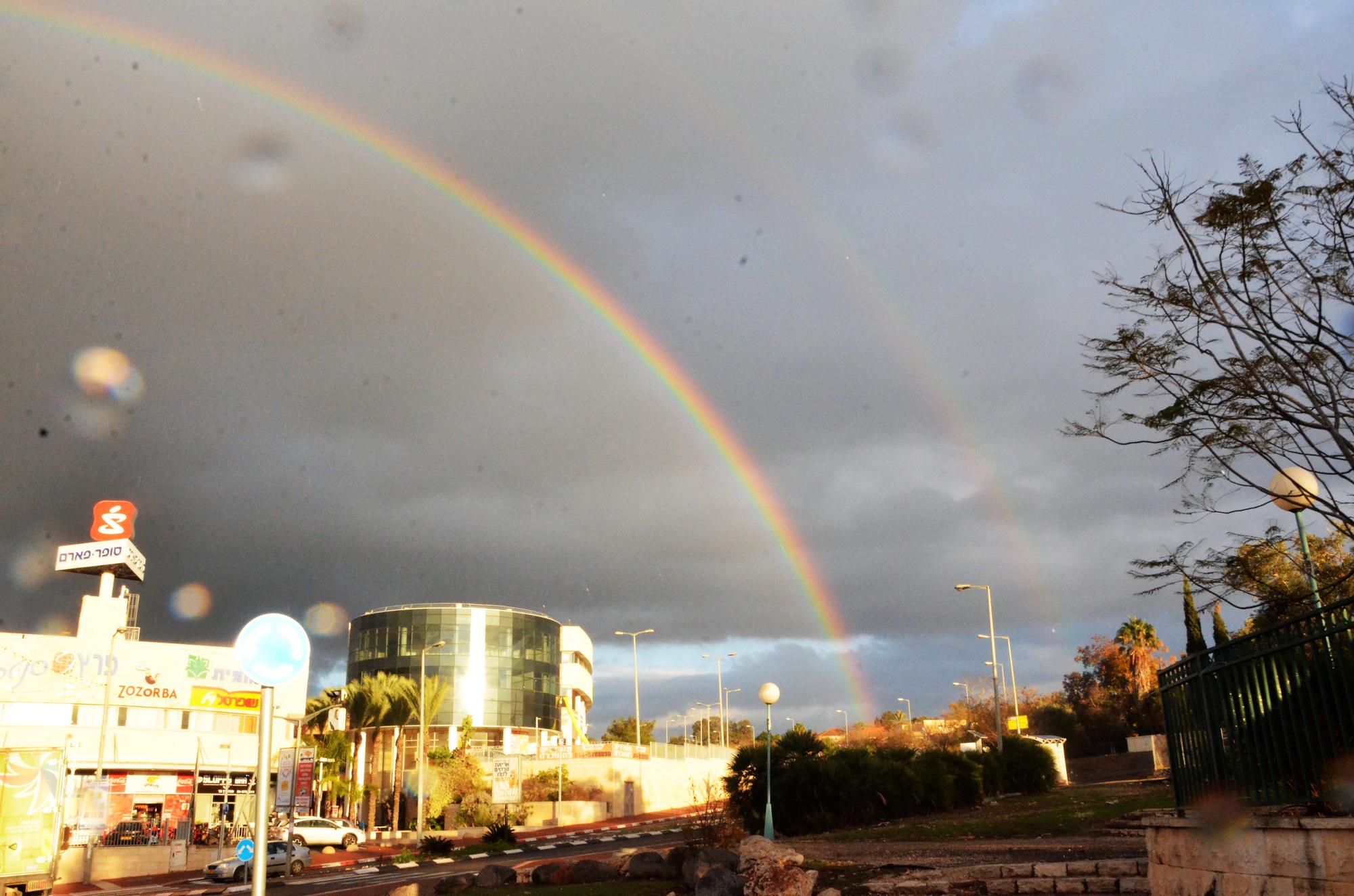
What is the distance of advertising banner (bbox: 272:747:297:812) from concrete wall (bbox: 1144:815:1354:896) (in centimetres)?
3060

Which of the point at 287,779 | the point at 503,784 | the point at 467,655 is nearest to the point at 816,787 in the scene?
the point at 287,779

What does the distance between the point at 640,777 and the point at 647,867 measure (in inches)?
2140

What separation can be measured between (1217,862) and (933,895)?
4.79 metres

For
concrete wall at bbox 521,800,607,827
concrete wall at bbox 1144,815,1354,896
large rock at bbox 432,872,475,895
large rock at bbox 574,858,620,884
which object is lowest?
concrete wall at bbox 521,800,607,827

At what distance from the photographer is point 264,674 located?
19.9 ft

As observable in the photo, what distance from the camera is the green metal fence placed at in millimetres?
6949

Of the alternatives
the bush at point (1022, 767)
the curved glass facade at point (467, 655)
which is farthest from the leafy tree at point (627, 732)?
the bush at point (1022, 767)

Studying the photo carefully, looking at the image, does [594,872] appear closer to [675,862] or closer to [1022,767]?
[675,862]

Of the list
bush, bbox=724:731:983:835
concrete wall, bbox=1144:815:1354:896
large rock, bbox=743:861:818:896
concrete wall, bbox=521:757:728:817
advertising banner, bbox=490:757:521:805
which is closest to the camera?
concrete wall, bbox=1144:815:1354:896

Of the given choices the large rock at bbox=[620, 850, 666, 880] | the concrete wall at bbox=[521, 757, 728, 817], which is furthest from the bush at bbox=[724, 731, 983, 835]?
the concrete wall at bbox=[521, 757, 728, 817]

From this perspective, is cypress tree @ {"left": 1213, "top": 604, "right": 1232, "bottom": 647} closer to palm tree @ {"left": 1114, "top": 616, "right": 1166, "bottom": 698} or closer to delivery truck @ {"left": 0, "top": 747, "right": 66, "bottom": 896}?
delivery truck @ {"left": 0, "top": 747, "right": 66, "bottom": 896}

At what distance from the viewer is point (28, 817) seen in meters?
18.7

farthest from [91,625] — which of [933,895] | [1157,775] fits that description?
[933,895]

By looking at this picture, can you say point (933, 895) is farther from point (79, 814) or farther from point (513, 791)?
point (79, 814)
